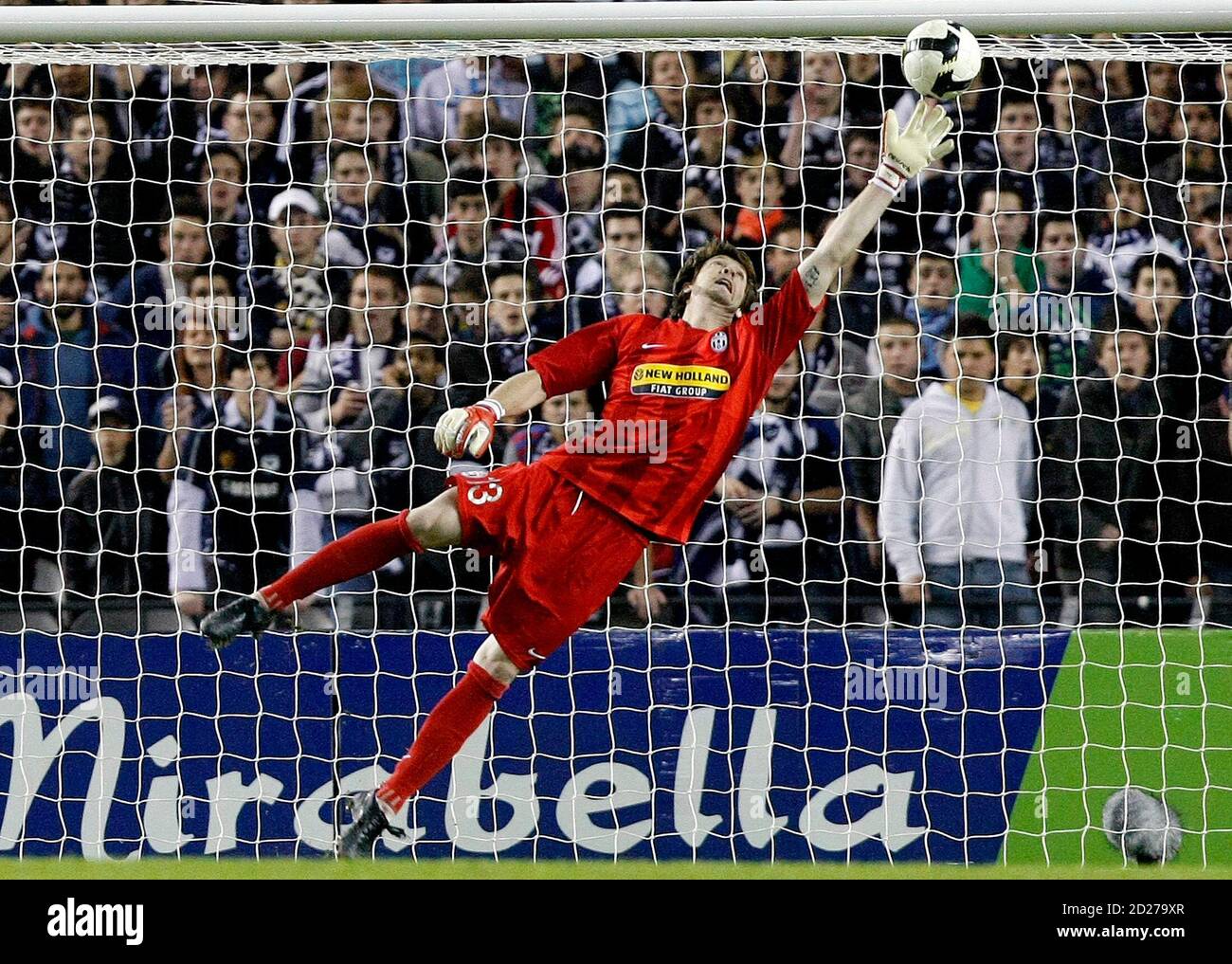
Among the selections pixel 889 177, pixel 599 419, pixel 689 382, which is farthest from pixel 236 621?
pixel 889 177

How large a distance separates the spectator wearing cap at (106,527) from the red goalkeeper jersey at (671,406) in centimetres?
184

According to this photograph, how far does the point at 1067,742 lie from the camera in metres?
5.48

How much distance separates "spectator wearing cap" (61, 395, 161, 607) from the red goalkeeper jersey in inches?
72.5

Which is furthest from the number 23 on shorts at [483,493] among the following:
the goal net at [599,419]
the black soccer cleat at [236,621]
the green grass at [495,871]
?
the green grass at [495,871]

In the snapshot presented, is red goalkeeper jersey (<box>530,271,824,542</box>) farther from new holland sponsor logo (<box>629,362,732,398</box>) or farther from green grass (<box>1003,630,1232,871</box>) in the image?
green grass (<box>1003,630,1232,871</box>)

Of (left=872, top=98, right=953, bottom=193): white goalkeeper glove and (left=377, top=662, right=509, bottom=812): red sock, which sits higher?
(left=872, top=98, right=953, bottom=193): white goalkeeper glove

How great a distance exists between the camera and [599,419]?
16.9 feet

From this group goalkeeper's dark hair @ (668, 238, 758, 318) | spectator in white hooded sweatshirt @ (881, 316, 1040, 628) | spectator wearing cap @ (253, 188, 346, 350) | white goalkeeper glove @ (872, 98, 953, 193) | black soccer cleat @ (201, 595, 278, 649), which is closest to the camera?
white goalkeeper glove @ (872, 98, 953, 193)

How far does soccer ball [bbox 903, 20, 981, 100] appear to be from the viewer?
13.6 ft

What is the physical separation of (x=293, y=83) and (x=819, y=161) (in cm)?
212

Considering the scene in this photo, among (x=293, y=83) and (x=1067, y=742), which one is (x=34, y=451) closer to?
(x=293, y=83)

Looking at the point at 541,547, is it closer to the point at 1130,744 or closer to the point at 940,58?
the point at 940,58

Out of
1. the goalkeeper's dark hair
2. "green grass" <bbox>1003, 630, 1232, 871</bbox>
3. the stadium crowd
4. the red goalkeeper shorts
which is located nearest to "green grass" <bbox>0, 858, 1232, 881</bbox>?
the red goalkeeper shorts
